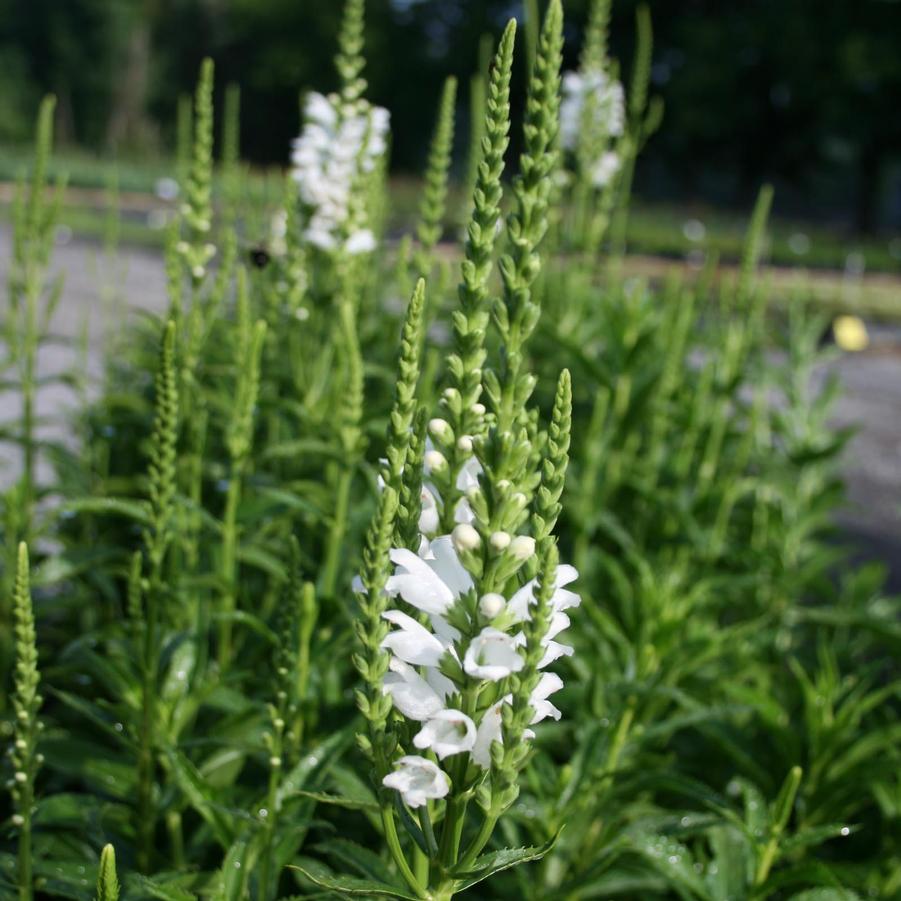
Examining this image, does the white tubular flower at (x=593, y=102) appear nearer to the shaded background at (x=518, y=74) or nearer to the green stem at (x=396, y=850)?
the green stem at (x=396, y=850)

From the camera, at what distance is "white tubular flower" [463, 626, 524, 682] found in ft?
3.82

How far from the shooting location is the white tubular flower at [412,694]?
1.25 m

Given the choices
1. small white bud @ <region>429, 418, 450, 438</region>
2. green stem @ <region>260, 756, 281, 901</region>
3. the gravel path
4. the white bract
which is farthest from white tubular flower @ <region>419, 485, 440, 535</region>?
the gravel path

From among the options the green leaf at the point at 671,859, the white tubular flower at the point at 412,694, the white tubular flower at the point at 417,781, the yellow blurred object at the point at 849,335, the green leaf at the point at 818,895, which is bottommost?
the green leaf at the point at 818,895

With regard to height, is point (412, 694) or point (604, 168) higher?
point (604, 168)

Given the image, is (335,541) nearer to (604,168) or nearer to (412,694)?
(412,694)

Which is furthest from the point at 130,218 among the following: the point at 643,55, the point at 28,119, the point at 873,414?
the point at 28,119

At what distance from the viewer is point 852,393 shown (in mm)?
10867

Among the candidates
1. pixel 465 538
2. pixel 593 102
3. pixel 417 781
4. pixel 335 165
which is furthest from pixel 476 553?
pixel 593 102

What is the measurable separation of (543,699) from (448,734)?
13cm

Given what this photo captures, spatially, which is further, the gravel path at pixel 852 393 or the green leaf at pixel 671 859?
the gravel path at pixel 852 393

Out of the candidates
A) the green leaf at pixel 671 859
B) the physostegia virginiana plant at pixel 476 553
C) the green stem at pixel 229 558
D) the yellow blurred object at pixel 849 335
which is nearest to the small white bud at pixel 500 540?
the physostegia virginiana plant at pixel 476 553

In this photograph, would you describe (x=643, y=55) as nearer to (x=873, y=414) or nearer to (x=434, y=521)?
(x=434, y=521)

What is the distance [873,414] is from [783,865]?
27.7 ft
